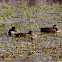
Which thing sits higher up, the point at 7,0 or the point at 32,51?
the point at 7,0

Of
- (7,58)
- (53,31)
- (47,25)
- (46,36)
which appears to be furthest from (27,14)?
(7,58)

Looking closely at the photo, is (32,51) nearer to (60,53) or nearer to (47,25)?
(60,53)

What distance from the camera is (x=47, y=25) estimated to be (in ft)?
58.0

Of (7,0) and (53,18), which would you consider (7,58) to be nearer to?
(53,18)

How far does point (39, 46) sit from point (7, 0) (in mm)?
18246

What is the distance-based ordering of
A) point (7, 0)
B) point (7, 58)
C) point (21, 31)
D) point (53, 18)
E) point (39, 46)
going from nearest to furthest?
point (7, 58) → point (39, 46) → point (21, 31) → point (53, 18) → point (7, 0)

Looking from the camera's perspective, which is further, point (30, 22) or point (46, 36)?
point (30, 22)

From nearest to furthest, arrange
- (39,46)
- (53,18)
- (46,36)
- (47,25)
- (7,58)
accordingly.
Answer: (7,58), (39,46), (46,36), (47,25), (53,18)

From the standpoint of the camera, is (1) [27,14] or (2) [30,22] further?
(1) [27,14]

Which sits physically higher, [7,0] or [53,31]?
[7,0]

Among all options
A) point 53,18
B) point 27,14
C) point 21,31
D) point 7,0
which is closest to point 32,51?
Result: point 21,31

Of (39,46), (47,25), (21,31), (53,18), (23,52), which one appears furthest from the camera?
(53,18)

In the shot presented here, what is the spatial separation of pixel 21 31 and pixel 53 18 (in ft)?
14.5

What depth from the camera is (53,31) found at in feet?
53.5
